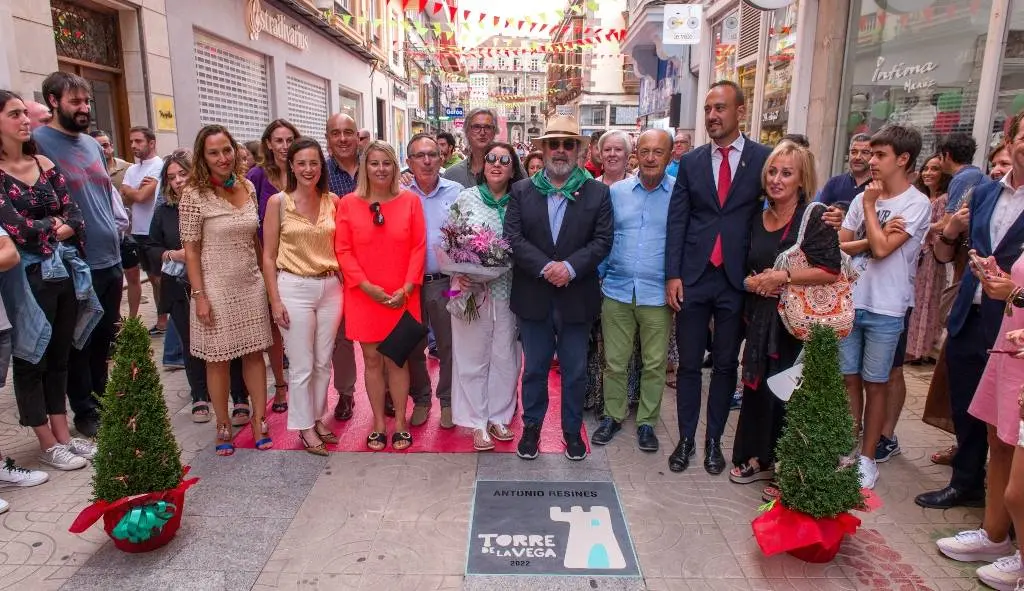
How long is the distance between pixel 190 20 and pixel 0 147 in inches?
259

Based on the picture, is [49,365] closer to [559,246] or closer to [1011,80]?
[559,246]

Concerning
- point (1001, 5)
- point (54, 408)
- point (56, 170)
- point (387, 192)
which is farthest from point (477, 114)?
point (1001, 5)

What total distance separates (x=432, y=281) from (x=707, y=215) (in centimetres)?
186

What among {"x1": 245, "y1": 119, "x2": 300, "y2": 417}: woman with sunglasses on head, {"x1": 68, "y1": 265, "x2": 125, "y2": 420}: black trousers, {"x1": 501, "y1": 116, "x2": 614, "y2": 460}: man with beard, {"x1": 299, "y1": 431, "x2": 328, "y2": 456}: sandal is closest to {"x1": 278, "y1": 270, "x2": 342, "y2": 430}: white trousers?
{"x1": 299, "y1": 431, "x2": 328, "y2": 456}: sandal

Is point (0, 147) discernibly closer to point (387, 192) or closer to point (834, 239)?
point (387, 192)

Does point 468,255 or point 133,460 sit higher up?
point 468,255

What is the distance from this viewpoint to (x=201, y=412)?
14.8ft

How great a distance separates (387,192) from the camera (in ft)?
12.6

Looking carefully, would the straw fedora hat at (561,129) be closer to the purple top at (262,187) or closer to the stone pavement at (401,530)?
the stone pavement at (401,530)

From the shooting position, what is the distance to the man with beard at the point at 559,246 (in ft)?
12.0

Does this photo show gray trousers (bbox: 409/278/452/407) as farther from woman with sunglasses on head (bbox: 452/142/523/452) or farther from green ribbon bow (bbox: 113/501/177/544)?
green ribbon bow (bbox: 113/501/177/544)

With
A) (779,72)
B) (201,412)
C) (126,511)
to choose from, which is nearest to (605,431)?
(126,511)

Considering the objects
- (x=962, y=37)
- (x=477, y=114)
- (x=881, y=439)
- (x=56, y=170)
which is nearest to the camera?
(x=56, y=170)

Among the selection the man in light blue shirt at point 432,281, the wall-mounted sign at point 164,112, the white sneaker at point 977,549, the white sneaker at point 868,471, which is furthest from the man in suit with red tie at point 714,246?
the wall-mounted sign at point 164,112
